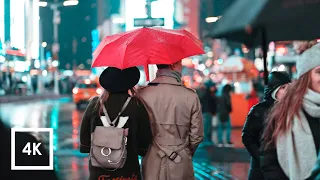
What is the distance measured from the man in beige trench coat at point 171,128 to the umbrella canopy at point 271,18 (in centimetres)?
121

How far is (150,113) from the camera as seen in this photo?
4844mm

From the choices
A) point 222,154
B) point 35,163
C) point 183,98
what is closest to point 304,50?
point 183,98

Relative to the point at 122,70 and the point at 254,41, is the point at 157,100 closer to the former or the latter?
the point at 122,70

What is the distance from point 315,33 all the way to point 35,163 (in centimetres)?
374

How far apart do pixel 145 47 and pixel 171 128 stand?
847 mm

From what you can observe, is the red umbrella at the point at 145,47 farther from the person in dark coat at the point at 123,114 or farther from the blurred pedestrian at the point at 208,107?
the blurred pedestrian at the point at 208,107

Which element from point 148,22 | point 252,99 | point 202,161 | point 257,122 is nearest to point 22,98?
point 252,99

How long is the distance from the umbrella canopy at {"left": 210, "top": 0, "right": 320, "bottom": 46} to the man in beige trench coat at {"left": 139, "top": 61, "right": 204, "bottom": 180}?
3.97 feet

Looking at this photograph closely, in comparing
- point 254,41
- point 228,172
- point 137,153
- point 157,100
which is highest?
point 254,41

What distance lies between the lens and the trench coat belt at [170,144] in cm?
473

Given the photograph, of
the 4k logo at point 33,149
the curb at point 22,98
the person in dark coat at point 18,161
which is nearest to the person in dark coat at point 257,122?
the person in dark coat at point 18,161

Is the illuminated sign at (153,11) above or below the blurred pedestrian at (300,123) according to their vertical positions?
above

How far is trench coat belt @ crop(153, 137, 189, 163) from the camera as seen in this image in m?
4.73

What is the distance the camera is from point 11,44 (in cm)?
1008
